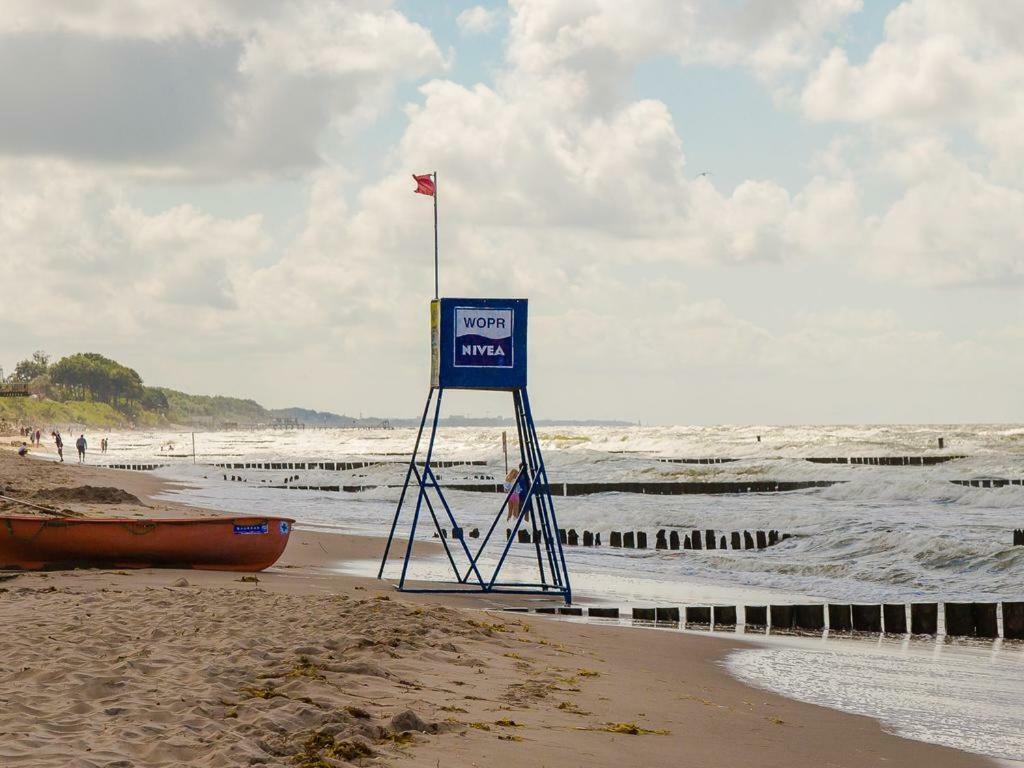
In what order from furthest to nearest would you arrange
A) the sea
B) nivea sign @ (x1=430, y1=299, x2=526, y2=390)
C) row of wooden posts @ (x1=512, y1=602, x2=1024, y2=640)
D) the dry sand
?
nivea sign @ (x1=430, y1=299, x2=526, y2=390)
row of wooden posts @ (x1=512, y1=602, x2=1024, y2=640)
the sea
the dry sand

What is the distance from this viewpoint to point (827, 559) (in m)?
21.4

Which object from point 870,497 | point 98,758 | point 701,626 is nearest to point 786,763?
point 98,758

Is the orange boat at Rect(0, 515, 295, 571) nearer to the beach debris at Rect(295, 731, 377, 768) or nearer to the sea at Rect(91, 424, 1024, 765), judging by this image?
the sea at Rect(91, 424, 1024, 765)

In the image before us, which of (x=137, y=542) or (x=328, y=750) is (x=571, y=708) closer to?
(x=328, y=750)

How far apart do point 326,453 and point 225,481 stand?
4591 centimetres

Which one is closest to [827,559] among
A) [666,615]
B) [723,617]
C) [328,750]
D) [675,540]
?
[675,540]

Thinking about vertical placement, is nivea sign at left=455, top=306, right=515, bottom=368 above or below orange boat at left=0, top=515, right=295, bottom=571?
above

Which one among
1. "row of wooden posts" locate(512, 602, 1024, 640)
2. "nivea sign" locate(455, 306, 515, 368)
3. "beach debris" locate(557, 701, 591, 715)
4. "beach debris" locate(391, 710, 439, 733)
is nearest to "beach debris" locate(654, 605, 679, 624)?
"row of wooden posts" locate(512, 602, 1024, 640)

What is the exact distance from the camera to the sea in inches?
389

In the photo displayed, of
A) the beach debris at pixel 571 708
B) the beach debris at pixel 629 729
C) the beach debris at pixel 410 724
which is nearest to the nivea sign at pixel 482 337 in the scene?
the beach debris at pixel 571 708

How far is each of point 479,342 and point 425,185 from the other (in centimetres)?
278

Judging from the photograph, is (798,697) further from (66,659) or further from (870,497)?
(870,497)

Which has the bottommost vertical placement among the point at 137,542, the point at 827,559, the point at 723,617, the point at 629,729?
the point at 827,559

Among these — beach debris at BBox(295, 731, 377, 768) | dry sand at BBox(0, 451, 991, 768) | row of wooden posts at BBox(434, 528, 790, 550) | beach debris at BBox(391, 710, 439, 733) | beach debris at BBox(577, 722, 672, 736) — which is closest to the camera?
beach debris at BBox(295, 731, 377, 768)
